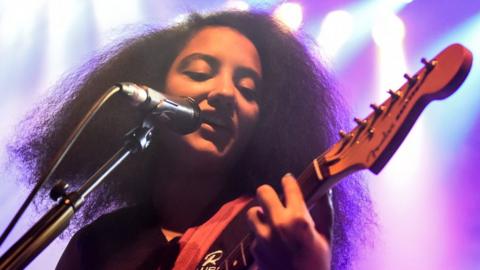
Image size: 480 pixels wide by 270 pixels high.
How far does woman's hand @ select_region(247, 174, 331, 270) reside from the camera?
0.92 m

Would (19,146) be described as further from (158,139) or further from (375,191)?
(375,191)

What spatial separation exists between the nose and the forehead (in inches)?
5.2

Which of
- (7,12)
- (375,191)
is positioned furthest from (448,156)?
(7,12)

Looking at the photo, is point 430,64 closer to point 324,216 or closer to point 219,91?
point 324,216

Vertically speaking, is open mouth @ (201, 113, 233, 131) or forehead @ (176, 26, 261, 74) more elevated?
forehead @ (176, 26, 261, 74)

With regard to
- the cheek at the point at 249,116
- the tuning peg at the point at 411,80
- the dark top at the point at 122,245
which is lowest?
the dark top at the point at 122,245

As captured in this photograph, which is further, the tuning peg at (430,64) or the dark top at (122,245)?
the dark top at (122,245)

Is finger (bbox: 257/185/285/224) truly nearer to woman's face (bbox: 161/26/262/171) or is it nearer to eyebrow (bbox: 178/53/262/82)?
woman's face (bbox: 161/26/262/171)

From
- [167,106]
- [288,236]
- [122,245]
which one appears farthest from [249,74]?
[288,236]

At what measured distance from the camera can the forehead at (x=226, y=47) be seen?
1578 millimetres

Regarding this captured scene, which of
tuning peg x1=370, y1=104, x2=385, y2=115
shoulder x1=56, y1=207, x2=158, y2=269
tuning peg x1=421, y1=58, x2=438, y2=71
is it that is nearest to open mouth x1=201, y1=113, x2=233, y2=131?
shoulder x1=56, y1=207, x2=158, y2=269

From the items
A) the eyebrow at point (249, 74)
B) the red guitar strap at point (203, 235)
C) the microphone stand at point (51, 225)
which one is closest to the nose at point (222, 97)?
the eyebrow at point (249, 74)

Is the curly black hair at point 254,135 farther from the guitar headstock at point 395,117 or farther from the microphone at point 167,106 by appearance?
the guitar headstock at point 395,117

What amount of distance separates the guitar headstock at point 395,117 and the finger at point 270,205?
0.37 feet
